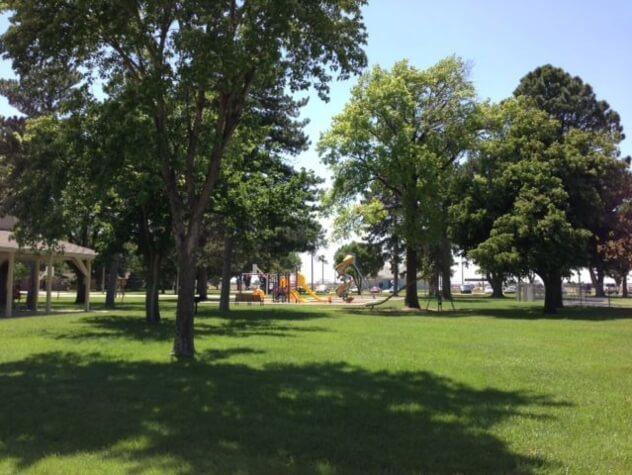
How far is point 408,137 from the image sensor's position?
3428cm

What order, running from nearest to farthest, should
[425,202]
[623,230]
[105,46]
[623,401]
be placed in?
1. [623,401]
2. [105,46]
3. [623,230]
4. [425,202]

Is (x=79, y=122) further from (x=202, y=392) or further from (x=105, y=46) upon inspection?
(x=202, y=392)

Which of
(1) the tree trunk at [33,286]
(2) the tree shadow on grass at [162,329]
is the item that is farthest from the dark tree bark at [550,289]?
(1) the tree trunk at [33,286]

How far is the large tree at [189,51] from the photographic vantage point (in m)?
11.5

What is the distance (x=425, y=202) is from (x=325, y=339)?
61.2ft

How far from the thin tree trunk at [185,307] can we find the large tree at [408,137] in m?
22.1

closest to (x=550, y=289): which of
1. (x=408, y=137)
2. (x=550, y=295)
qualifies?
(x=550, y=295)

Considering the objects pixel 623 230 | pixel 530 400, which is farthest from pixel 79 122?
pixel 623 230

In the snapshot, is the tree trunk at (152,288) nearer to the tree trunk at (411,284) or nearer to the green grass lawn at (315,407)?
the green grass lawn at (315,407)

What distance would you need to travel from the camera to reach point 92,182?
12.9 metres

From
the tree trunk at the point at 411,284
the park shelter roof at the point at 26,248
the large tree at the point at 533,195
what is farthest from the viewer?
the tree trunk at the point at 411,284

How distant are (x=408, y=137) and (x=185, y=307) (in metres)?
23.8

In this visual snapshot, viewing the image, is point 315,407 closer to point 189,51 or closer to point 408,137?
point 189,51

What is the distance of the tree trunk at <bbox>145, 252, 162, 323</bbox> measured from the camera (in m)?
21.8
